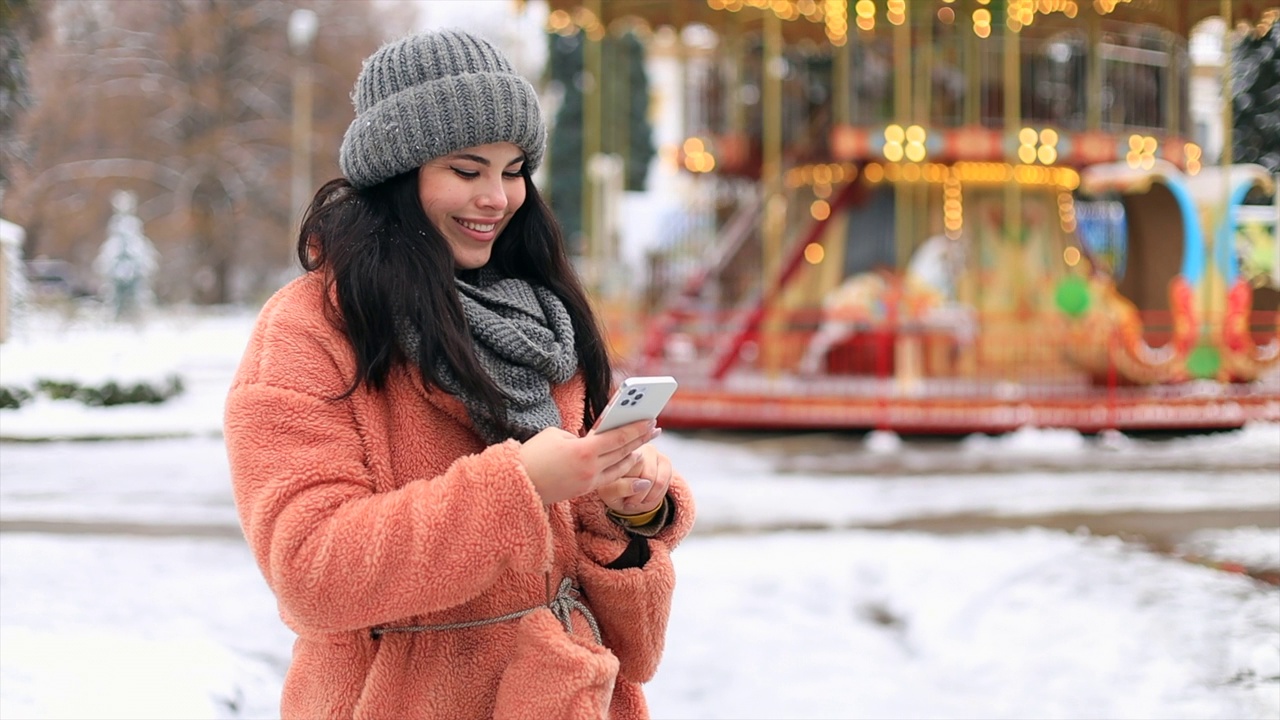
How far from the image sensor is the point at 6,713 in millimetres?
2852

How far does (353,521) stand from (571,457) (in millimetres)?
285

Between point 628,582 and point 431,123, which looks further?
point 628,582

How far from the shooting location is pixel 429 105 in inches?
64.5

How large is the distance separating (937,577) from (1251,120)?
2570mm

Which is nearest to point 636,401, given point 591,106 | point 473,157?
point 473,157

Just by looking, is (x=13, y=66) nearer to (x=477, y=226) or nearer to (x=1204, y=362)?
(x=477, y=226)

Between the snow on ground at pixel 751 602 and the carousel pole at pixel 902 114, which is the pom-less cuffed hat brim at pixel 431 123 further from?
the carousel pole at pixel 902 114

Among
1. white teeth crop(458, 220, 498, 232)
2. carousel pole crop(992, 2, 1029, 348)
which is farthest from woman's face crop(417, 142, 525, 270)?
carousel pole crop(992, 2, 1029, 348)

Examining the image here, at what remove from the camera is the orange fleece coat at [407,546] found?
1.43 metres

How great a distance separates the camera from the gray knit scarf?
5.20 ft

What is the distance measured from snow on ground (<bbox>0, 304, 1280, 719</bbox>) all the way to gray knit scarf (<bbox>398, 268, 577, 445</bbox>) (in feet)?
6.61

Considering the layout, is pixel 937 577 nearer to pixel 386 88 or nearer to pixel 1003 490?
pixel 1003 490

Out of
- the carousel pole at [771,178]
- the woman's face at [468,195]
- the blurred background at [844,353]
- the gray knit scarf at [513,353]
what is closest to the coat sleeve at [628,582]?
the gray knit scarf at [513,353]

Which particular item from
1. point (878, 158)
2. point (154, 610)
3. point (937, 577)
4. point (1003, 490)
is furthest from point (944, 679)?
point (878, 158)
